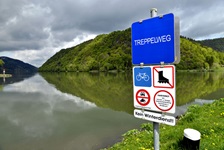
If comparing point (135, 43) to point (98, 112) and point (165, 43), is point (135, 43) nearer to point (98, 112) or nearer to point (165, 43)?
point (165, 43)

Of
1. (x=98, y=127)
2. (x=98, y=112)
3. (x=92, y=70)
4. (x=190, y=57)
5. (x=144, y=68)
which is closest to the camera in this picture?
(x=144, y=68)

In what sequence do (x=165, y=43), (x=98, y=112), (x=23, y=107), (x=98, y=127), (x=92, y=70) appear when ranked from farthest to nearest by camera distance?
1. (x=92, y=70)
2. (x=23, y=107)
3. (x=98, y=112)
4. (x=98, y=127)
5. (x=165, y=43)

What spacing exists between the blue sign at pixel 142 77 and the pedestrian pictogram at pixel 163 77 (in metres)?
0.12

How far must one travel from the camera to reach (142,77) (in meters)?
3.69

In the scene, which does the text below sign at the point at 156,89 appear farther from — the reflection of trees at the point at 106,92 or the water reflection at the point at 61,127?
the reflection of trees at the point at 106,92

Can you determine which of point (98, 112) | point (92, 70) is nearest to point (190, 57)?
point (92, 70)

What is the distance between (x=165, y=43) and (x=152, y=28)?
372mm

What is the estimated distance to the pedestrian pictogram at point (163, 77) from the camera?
331 centimetres

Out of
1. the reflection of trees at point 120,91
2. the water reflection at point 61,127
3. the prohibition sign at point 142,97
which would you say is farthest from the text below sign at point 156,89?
the reflection of trees at point 120,91

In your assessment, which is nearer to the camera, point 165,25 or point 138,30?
point 165,25

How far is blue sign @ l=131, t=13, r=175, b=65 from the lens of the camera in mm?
3294

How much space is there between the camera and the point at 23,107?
2681 cm

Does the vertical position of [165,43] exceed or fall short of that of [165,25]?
it falls short

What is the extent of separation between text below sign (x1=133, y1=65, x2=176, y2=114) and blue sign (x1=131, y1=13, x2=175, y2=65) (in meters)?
0.15
